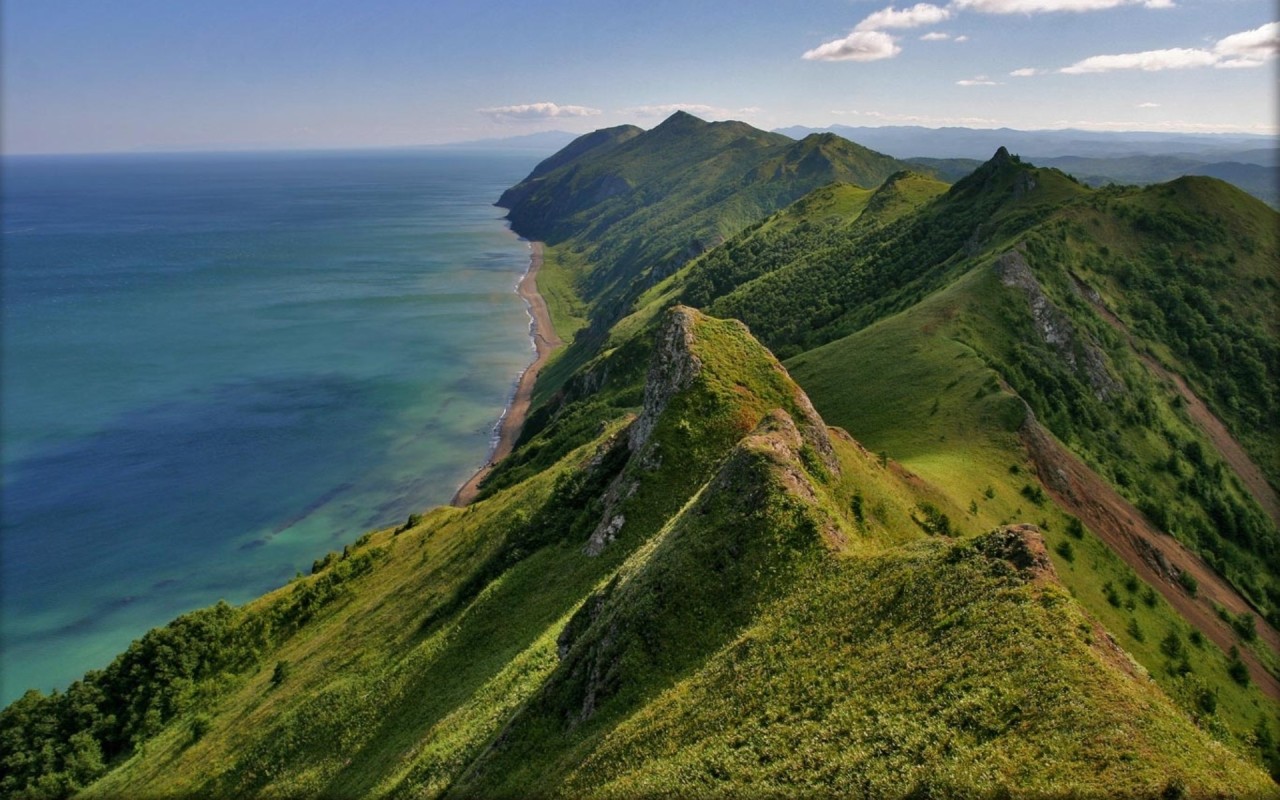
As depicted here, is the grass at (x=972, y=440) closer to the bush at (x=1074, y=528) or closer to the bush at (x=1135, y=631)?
the bush at (x=1135, y=631)

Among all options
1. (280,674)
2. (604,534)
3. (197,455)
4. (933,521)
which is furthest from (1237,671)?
(197,455)

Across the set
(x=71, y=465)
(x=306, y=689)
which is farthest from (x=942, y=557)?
(x=71, y=465)

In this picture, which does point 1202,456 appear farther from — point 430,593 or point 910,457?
point 430,593

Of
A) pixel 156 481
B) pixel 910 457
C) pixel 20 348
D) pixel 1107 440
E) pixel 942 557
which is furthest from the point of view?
pixel 20 348

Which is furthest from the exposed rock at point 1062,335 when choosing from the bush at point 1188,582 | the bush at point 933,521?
the bush at point 933,521

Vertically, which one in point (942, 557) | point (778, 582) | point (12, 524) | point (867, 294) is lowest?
point (12, 524)

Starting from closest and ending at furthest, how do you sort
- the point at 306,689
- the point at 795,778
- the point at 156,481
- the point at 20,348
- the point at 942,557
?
the point at 795,778 → the point at 942,557 → the point at 306,689 → the point at 156,481 → the point at 20,348

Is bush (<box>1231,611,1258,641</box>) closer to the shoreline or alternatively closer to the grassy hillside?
the grassy hillside
